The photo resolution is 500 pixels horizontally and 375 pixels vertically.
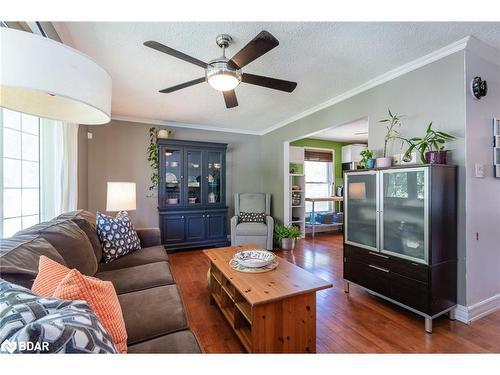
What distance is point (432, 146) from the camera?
6.98ft

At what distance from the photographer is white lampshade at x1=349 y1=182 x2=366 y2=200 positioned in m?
2.41

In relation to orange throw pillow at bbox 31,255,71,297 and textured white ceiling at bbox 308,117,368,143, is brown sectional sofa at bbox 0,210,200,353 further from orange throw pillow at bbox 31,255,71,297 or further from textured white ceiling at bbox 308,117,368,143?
textured white ceiling at bbox 308,117,368,143

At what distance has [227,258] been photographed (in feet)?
6.84

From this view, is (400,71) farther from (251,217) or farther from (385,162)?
(251,217)

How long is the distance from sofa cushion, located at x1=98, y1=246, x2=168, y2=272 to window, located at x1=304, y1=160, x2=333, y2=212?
14.5ft

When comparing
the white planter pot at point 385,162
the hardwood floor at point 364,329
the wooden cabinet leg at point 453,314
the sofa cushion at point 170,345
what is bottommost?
the hardwood floor at point 364,329

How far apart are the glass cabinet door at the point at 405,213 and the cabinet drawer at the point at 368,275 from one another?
23 cm

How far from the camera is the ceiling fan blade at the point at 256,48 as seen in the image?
140 centimetres

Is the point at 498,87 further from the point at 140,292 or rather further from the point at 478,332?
the point at 140,292

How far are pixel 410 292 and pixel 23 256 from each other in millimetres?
2631

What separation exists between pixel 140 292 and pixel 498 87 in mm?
3652

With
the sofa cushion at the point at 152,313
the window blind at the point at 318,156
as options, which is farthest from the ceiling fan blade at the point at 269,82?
the window blind at the point at 318,156

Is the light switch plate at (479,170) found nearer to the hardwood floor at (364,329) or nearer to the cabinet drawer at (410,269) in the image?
the cabinet drawer at (410,269)
